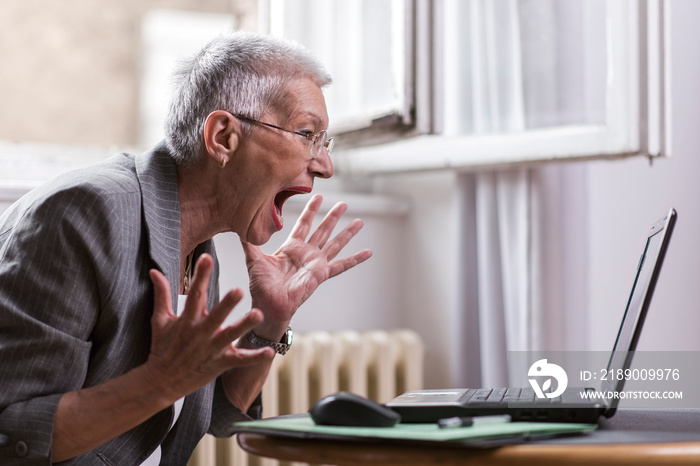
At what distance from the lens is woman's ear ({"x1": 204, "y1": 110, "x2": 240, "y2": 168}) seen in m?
1.17

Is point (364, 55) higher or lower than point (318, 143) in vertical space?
higher

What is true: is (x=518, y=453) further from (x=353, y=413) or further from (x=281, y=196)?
(x=281, y=196)

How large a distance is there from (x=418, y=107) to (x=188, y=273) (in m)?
0.64

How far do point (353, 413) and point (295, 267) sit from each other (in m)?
0.64

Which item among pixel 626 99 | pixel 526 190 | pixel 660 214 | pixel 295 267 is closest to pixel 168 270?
pixel 295 267

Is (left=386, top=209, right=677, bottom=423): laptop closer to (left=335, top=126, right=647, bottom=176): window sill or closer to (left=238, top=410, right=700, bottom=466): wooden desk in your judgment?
(left=238, top=410, right=700, bottom=466): wooden desk

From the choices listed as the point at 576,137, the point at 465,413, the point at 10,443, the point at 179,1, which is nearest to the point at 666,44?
the point at 576,137

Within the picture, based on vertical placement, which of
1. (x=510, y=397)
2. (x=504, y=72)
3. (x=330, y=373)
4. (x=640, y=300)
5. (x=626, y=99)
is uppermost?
(x=504, y=72)

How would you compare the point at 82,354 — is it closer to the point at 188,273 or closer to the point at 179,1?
the point at 188,273

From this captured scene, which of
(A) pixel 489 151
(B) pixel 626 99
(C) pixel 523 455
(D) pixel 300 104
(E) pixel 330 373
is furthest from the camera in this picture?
(E) pixel 330 373

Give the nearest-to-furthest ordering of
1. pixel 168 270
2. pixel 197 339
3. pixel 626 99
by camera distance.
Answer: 1. pixel 197 339
2. pixel 168 270
3. pixel 626 99

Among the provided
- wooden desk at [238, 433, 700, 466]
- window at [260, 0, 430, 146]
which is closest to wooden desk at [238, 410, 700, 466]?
wooden desk at [238, 433, 700, 466]

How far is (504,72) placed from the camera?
1846mm

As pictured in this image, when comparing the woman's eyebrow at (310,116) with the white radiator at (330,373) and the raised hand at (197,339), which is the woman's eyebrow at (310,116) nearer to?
the raised hand at (197,339)
